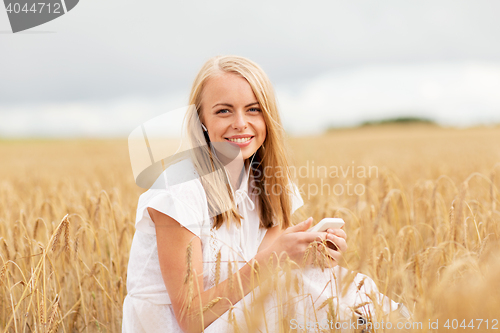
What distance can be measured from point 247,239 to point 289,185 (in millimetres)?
381

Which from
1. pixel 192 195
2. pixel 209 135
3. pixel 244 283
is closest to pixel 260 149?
pixel 209 135

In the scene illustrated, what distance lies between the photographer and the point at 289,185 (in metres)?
1.98

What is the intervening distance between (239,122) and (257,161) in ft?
1.43

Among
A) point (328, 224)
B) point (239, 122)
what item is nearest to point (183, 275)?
point (328, 224)

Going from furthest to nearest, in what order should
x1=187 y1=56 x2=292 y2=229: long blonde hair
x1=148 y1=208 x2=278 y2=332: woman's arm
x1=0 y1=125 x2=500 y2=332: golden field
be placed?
x1=187 y1=56 x2=292 y2=229: long blonde hair
x1=148 y1=208 x2=278 y2=332: woman's arm
x1=0 y1=125 x2=500 y2=332: golden field

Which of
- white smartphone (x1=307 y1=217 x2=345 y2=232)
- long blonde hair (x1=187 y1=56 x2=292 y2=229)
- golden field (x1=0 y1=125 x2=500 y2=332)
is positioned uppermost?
long blonde hair (x1=187 y1=56 x2=292 y2=229)

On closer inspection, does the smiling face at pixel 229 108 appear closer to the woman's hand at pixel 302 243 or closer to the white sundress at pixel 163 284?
the white sundress at pixel 163 284

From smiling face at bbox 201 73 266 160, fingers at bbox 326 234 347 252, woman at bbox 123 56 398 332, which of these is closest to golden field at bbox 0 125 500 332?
fingers at bbox 326 234 347 252

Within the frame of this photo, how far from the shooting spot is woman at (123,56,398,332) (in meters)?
1.32

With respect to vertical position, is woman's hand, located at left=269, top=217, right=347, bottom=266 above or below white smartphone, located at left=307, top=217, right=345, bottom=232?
below

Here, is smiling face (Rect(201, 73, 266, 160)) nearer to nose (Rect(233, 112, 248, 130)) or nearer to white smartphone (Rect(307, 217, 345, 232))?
nose (Rect(233, 112, 248, 130))

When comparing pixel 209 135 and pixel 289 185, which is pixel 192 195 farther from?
pixel 289 185

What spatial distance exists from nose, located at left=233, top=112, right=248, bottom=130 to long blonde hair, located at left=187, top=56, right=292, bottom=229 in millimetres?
A: 109

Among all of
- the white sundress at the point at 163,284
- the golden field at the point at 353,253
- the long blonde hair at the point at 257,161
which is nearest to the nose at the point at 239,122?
the long blonde hair at the point at 257,161
